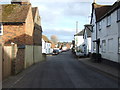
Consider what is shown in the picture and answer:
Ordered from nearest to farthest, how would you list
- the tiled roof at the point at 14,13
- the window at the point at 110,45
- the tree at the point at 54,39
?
the window at the point at 110,45 < the tiled roof at the point at 14,13 < the tree at the point at 54,39

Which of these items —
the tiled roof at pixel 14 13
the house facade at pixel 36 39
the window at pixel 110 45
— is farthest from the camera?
the house facade at pixel 36 39

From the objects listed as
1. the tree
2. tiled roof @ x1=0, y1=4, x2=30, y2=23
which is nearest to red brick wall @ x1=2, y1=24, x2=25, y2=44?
tiled roof @ x1=0, y1=4, x2=30, y2=23

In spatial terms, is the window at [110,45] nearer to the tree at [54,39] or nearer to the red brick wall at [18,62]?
the red brick wall at [18,62]

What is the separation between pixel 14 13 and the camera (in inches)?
886

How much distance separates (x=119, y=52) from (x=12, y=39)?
11645mm

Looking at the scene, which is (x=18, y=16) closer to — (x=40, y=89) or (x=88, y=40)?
(x=40, y=89)

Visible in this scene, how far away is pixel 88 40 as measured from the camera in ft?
138

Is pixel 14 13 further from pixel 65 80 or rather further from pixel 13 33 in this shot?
pixel 65 80

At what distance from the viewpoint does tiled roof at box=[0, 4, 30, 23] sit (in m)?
21.4

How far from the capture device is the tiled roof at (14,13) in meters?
21.4

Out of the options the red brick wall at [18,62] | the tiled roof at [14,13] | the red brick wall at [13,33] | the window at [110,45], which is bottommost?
the red brick wall at [18,62]

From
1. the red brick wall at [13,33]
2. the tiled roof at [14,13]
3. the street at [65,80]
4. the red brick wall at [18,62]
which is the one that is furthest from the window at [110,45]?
the tiled roof at [14,13]

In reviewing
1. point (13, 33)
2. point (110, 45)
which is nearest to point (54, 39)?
point (13, 33)

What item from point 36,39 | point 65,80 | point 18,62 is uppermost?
point 36,39
